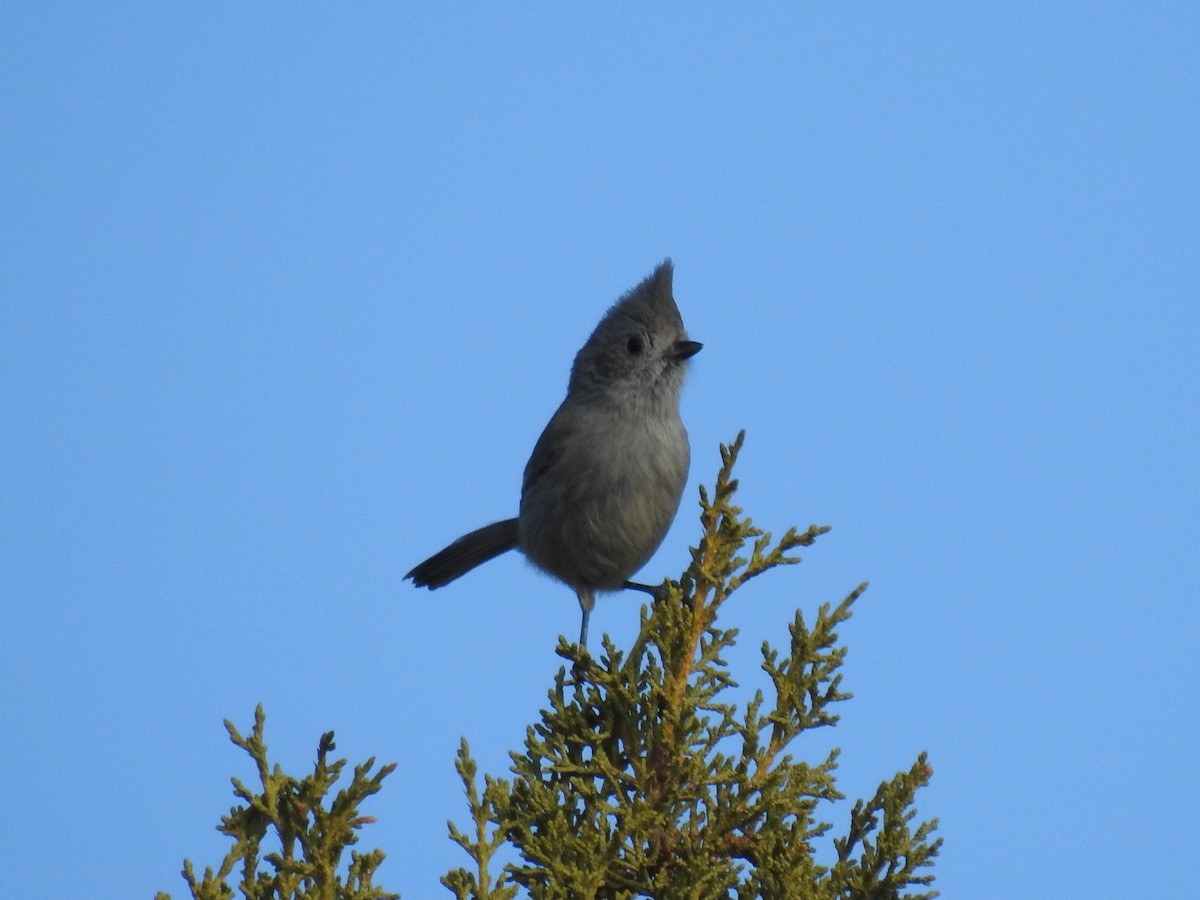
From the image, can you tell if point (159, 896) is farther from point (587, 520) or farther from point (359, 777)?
point (587, 520)

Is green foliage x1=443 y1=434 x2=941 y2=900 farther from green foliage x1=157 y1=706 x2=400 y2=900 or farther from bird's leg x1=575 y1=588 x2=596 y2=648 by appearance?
bird's leg x1=575 y1=588 x2=596 y2=648

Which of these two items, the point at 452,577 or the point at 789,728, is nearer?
the point at 789,728

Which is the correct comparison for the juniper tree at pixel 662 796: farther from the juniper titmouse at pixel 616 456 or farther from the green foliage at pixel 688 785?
the juniper titmouse at pixel 616 456

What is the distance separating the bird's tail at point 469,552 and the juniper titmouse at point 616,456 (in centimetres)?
45

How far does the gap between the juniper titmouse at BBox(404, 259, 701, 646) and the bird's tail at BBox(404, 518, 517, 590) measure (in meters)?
0.45

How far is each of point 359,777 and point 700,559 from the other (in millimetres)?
972

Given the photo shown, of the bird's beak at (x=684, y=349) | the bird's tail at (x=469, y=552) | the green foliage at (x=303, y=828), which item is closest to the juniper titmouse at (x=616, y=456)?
the bird's beak at (x=684, y=349)

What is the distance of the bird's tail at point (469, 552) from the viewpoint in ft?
19.0

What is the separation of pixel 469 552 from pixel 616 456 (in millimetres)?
1212

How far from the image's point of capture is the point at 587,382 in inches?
205

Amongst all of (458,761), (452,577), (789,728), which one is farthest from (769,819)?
(452,577)

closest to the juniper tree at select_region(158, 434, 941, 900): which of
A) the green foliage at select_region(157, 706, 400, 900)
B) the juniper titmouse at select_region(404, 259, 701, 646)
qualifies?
the green foliage at select_region(157, 706, 400, 900)

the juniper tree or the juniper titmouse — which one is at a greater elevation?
the juniper titmouse

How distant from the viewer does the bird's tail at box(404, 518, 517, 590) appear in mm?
5805
